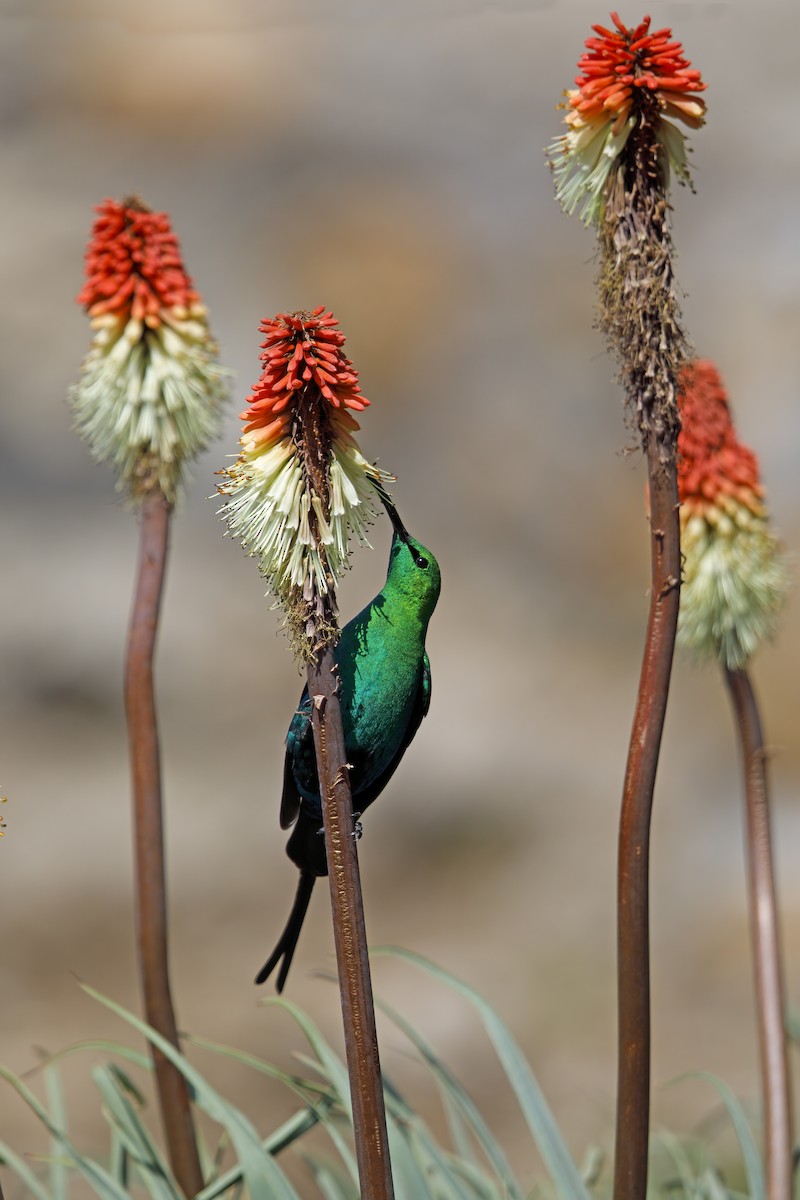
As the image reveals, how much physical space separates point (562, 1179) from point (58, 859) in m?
5.16

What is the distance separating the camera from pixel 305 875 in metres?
1.86

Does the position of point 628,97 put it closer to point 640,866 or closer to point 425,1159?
point 640,866

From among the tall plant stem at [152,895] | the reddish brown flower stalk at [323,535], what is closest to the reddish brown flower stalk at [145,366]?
the tall plant stem at [152,895]

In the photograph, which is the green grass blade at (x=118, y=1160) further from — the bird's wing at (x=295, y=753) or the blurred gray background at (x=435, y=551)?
the blurred gray background at (x=435, y=551)

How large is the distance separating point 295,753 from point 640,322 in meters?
0.84

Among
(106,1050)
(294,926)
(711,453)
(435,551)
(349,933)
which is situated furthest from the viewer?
(435,551)

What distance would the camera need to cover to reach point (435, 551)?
7.44m

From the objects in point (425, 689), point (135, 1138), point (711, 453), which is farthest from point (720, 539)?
point (135, 1138)

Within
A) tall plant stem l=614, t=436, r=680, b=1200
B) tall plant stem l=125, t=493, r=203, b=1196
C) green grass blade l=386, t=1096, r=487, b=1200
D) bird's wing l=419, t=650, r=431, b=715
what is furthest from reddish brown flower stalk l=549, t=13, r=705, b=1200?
tall plant stem l=125, t=493, r=203, b=1196

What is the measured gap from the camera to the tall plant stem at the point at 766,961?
2252mm

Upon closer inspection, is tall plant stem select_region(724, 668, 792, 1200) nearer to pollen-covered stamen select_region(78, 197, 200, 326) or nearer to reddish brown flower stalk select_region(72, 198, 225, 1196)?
reddish brown flower stalk select_region(72, 198, 225, 1196)

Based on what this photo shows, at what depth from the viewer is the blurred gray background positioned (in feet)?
22.2

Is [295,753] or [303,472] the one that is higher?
[303,472]

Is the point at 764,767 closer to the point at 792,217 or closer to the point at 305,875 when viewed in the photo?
the point at 305,875
